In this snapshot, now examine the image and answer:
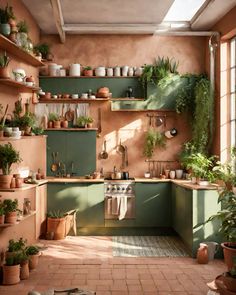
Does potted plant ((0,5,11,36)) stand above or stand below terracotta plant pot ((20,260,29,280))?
above

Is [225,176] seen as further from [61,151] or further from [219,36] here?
[61,151]

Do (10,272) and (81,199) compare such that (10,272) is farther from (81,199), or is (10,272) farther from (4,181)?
(81,199)

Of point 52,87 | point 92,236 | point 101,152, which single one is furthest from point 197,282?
point 52,87

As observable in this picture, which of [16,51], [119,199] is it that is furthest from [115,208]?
[16,51]

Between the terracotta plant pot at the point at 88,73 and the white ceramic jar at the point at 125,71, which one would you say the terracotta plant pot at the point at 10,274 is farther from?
the white ceramic jar at the point at 125,71

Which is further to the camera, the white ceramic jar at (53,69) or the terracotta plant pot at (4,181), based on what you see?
the white ceramic jar at (53,69)

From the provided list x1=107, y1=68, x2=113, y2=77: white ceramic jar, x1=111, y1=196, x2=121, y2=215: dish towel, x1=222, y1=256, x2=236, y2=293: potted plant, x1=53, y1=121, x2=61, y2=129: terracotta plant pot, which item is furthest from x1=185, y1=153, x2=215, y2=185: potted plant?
x1=222, y1=256, x2=236, y2=293: potted plant

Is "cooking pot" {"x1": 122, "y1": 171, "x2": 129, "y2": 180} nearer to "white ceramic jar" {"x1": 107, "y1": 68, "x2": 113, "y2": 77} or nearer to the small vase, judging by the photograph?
"white ceramic jar" {"x1": 107, "y1": 68, "x2": 113, "y2": 77}

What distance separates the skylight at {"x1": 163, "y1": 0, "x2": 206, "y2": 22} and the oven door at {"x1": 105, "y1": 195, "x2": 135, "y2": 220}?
3.46 m

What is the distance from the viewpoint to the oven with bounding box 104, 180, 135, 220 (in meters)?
8.45

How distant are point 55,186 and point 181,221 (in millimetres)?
2393

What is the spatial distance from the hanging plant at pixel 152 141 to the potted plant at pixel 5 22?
12.8 feet

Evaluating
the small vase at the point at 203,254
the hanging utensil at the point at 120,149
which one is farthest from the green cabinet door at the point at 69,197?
the small vase at the point at 203,254

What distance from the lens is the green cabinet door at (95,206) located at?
27.9ft
